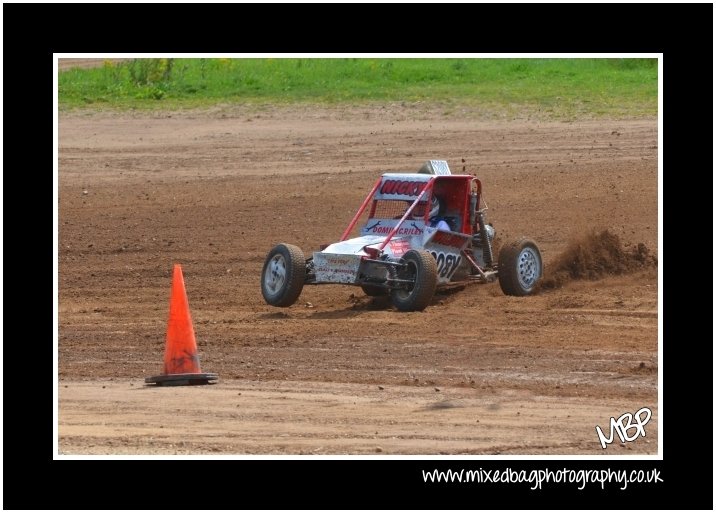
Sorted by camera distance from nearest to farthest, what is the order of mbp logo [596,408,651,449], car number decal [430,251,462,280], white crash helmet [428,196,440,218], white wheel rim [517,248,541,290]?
mbp logo [596,408,651,449] < car number decal [430,251,462,280] < white wheel rim [517,248,541,290] < white crash helmet [428,196,440,218]

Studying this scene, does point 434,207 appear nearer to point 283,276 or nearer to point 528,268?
point 528,268

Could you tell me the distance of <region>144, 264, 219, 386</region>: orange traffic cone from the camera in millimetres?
12344

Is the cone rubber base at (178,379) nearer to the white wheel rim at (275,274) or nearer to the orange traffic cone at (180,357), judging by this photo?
the orange traffic cone at (180,357)

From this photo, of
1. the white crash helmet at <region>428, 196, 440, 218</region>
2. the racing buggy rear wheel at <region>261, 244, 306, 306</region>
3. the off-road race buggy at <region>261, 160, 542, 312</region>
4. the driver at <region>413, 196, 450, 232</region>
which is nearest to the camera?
the off-road race buggy at <region>261, 160, 542, 312</region>

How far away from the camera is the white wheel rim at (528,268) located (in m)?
16.7

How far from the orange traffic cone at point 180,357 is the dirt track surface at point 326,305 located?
21 cm

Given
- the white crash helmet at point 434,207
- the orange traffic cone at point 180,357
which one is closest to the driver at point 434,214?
the white crash helmet at point 434,207

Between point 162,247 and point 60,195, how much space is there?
360 centimetres

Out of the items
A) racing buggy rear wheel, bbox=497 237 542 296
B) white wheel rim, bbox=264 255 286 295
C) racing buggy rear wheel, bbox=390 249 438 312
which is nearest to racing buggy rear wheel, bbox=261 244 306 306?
white wheel rim, bbox=264 255 286 295

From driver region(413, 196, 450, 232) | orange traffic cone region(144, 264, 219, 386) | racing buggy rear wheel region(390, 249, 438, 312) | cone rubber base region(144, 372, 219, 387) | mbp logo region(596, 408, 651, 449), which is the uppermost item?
driver region(413, 196, 450, 232)

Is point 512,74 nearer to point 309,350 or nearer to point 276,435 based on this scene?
point 309,350

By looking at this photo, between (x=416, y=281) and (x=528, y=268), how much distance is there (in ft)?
6.16

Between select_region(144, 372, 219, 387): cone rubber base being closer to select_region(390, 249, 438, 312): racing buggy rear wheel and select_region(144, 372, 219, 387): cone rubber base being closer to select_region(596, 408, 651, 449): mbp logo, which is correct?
select_region(596, 408, 651, 449): mbp logo

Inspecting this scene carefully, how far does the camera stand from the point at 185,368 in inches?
488
